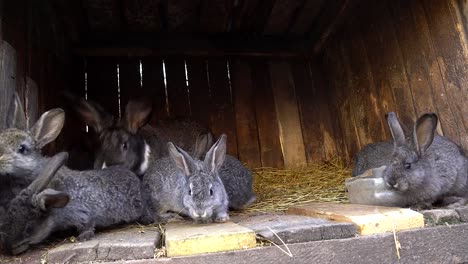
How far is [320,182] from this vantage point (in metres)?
5.29

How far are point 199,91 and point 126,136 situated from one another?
1.75 metres

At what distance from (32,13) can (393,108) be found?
3.54m

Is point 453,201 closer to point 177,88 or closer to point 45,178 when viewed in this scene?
point 45,178

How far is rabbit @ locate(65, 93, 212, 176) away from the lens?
14.9 ft

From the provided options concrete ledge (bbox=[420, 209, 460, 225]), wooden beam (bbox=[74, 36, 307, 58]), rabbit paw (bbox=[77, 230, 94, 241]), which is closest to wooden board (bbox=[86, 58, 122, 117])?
wooden beam (bbox=[74, 36, 307, 58])

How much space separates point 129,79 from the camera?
6094 mm

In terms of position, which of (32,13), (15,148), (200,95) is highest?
(32,13)

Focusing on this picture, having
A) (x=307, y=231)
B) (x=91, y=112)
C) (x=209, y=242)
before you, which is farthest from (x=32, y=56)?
(x=307, y=231)

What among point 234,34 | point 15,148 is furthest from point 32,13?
point 234,34

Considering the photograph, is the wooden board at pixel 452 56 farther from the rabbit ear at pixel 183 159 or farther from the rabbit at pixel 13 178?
the rabbit at pixel 13 178

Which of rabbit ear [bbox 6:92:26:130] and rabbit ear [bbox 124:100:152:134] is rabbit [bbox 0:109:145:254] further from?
Answer: rabbit ear [bbox 124:100:152:134]

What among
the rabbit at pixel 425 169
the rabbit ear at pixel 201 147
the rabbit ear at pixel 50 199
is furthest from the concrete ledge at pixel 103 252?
the rabbit ear at pixel 201 147

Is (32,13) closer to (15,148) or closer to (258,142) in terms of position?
(15,148)

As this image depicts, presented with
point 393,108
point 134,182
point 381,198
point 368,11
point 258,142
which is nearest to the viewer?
point 381,198
